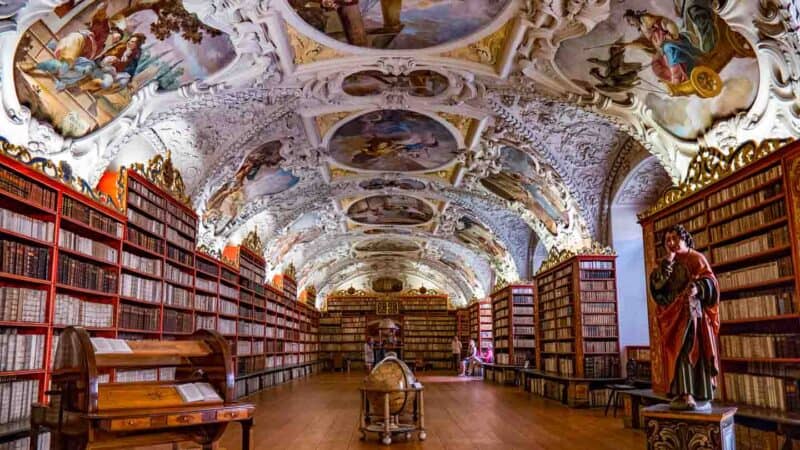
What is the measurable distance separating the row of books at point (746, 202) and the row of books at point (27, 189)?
8182 mm

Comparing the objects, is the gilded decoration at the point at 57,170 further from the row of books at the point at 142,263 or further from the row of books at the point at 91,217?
the row of books at the point at 142,263

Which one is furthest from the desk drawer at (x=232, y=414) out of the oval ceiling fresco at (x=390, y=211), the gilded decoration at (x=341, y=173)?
the oval ceiling fresco at (x=390, y=211)

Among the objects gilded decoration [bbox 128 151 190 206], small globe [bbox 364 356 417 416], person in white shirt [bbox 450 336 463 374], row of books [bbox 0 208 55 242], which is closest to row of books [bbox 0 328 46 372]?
row of books [bbox 0 208 55 242]

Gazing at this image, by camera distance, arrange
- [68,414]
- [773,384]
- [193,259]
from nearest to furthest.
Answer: [68,414]
[773,384]
[193,259]

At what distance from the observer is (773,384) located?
24.2 feet

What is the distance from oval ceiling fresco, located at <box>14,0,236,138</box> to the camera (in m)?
7.03

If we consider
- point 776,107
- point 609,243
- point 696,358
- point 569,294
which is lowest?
point 696,358

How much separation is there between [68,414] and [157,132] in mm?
7229

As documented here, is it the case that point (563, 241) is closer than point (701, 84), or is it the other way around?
point (701, 84)

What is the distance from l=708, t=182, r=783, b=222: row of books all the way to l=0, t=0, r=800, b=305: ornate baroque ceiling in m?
0.66

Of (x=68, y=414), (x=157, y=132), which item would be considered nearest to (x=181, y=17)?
(x=157, y=132)

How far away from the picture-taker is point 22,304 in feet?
22.6

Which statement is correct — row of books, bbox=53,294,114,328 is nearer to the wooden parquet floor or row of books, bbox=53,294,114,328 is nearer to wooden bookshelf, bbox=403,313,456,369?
the wooden parquet floor

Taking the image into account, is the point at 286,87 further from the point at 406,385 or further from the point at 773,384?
the point at 773,384
